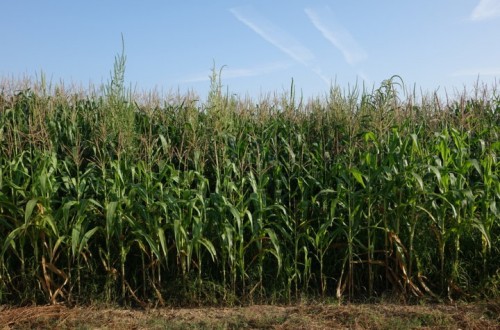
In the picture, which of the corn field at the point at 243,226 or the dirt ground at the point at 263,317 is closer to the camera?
the dirt ground at the point at 263,317

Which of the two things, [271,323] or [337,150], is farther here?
[337,150]

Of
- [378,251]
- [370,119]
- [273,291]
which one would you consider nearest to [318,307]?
[273,291]

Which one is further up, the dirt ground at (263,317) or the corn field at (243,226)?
the corn field at (243,226)

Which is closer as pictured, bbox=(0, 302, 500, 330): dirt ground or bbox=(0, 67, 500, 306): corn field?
bbox=(0, 302, 500, 330): dirt ground

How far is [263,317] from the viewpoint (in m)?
4.34

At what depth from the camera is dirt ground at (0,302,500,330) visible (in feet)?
14.0

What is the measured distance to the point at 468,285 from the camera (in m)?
5.09

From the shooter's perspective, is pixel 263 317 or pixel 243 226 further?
pixel 243 226

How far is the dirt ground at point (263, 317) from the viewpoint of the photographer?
4.28m

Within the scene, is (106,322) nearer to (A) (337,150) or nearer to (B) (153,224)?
(B) (153,224)

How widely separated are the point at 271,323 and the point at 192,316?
72 cm

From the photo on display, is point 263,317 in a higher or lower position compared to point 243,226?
lower

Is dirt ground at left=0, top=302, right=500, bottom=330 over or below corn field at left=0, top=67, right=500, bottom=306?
below

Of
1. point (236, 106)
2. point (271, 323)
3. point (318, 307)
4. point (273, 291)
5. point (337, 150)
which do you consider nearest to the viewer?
point (271, 323)
